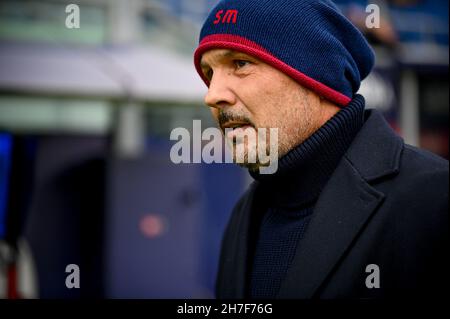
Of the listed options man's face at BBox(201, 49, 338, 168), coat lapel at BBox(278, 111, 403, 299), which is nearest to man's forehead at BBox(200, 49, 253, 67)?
man's face at BBox(201, 49, 338, 168)

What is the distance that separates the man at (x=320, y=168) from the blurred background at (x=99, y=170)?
175 centimetres

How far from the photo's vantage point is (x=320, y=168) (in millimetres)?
1650

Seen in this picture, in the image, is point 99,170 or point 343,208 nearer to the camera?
point 343,208

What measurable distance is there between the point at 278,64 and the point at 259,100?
125 millimetres

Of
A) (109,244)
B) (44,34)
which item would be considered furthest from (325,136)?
(44,34)

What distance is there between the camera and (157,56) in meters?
5.81

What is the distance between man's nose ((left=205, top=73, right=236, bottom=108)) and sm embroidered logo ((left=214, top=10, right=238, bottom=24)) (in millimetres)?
178

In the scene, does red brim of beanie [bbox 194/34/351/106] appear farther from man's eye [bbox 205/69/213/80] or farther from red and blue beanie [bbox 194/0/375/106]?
man's eye [bbox 205/69/213/80]

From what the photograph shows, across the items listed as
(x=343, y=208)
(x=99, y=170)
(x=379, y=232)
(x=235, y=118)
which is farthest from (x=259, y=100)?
(x=99, y=170)

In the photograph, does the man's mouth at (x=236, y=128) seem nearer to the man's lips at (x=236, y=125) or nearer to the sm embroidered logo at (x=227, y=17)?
the man's lips at (x=236, y=125)

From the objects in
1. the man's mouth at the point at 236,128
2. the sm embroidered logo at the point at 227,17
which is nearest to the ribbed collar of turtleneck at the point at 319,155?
the man's mouth at the point at 236,128

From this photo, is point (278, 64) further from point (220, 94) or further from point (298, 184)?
point (298, 184)

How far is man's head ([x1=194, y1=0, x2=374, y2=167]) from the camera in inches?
64.4
